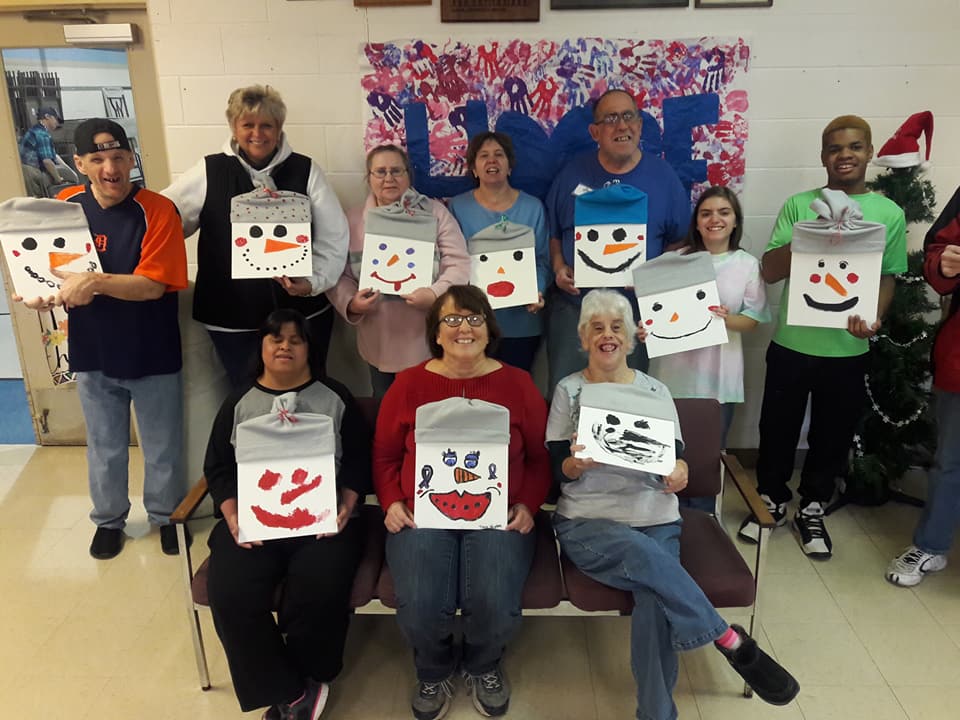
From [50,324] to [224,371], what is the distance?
1.33m

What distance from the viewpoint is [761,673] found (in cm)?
206

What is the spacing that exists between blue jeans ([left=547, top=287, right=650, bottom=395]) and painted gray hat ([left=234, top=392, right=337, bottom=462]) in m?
1.11

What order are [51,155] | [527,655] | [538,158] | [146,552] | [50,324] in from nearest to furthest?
[527,655] → [146,552] → [538,158] → [51,155] → [50,324]

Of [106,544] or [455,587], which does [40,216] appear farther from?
[455,587]

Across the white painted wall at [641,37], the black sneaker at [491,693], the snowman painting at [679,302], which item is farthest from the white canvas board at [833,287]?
the black sneaker at [491,693]

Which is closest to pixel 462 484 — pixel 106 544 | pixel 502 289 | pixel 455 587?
pixel 455 587

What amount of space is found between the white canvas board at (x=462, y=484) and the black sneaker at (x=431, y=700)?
1.69 ft

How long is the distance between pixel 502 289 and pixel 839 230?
123 cm

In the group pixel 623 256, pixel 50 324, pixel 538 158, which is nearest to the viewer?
pixel 623 256

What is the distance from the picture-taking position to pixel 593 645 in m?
2.53

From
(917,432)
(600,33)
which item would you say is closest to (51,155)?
(600,33)

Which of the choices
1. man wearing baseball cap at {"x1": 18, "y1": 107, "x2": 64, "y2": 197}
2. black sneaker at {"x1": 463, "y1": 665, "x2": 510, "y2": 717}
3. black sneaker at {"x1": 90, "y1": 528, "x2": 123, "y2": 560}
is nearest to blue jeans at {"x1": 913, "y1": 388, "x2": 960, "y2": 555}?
black sneaker at {"x1": 463, "y1": 665, "x2": 510, "y2": 717}

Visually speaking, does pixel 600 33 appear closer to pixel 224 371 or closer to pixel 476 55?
A: pixel 476 55

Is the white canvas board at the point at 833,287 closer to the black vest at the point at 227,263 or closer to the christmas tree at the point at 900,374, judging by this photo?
the christmas tree at the point at 900,374
